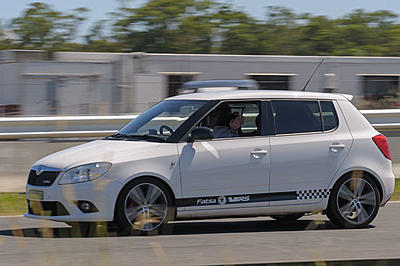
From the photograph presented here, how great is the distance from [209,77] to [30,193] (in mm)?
23041

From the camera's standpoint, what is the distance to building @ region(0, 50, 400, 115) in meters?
20.7

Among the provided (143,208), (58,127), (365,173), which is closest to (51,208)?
(143,208)

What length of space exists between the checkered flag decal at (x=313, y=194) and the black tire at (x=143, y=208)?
4.93ft

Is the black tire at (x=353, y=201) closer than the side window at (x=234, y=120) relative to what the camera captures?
No

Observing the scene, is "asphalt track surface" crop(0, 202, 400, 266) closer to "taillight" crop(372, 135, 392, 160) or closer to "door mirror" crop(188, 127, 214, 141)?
"taillight" crop(372, 135, 392, 160)

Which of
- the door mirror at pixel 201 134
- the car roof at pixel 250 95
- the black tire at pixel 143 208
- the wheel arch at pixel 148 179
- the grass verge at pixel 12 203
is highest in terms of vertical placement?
the car roof at pixel 250 95

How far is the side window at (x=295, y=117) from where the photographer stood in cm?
949

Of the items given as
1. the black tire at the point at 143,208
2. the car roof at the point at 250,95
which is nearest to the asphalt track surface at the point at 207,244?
the black tire at the point at 143,208

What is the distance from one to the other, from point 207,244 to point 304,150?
176cm

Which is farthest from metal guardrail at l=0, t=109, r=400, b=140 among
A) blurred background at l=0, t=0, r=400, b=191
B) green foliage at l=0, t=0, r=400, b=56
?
green foliage at l=0, t=0, r=400, b=56

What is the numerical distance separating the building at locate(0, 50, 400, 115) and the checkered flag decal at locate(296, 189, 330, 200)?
9.15m

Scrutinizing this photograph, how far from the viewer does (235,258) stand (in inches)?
292

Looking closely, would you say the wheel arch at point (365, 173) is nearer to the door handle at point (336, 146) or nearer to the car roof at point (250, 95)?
the door handle at point (336, 146)

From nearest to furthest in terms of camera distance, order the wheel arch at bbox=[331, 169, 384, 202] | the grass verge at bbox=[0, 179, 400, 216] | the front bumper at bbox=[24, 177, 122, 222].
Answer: the front bumper at bbox=[24, 177, 122, 222]
the wheel arch at bbox=[331, 169, 384, 202]
the grass verge at bbox=[0, 179, 400, 216]
